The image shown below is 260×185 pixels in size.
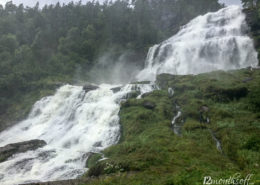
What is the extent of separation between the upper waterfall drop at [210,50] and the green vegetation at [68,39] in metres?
11.9

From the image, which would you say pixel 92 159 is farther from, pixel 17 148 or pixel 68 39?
pixel 68 39

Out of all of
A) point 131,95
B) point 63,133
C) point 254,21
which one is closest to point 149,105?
point 131,95

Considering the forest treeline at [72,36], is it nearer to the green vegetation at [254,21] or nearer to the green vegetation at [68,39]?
the green vegetation at [68,39]

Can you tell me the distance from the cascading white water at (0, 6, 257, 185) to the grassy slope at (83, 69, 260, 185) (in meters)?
2.47

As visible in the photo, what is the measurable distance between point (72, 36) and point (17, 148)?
151 feet

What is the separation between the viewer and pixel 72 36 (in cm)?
5906

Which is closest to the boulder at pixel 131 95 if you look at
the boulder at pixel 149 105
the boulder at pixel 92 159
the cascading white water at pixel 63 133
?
the cascading white water at pixel 63 133

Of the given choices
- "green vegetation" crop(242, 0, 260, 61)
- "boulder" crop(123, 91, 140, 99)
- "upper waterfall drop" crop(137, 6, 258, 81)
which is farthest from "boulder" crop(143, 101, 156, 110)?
"green vegetation" crop(242, 0, 260, 61)

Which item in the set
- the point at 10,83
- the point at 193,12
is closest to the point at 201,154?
the point at 10,83

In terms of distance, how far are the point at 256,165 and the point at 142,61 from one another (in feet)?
152

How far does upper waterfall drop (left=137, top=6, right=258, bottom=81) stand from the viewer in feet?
113

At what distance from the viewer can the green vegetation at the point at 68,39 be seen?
135ft

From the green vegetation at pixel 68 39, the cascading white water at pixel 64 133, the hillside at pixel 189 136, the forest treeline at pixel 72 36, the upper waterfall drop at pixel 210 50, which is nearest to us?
the hillside at pixel 189 136

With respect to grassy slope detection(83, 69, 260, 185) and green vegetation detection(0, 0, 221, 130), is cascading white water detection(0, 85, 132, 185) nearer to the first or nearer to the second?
grassy slope detection(83, 69, 260, 185)
